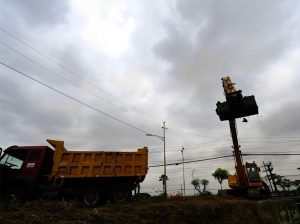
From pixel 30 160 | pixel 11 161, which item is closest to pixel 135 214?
pixel 30 160

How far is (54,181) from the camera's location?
12.1 m

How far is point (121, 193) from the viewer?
40.9 ft

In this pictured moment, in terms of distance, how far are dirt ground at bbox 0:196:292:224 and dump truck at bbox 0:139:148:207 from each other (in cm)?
241

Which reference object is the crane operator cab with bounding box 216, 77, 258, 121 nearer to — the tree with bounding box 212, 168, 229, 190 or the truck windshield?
the truck windshield

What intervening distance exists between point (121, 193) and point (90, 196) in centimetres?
142

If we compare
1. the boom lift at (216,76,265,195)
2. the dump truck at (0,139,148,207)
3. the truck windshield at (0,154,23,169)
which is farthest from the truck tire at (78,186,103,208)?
the boom lift at (216,76,265,195)

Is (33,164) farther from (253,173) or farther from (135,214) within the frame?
(253,173)

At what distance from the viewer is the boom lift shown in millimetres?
17375

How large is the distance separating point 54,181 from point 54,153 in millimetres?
1269

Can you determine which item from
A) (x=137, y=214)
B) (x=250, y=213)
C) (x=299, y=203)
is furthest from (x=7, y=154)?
(x=299, y=203)

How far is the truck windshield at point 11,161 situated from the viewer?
1213 centimetres

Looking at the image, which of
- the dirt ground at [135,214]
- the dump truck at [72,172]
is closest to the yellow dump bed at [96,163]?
the dump truck at [72,172]

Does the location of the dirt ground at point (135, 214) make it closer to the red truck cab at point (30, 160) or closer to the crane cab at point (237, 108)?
the red truck cab at point (30, 160)

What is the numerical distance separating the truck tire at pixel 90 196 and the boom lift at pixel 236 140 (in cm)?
986
